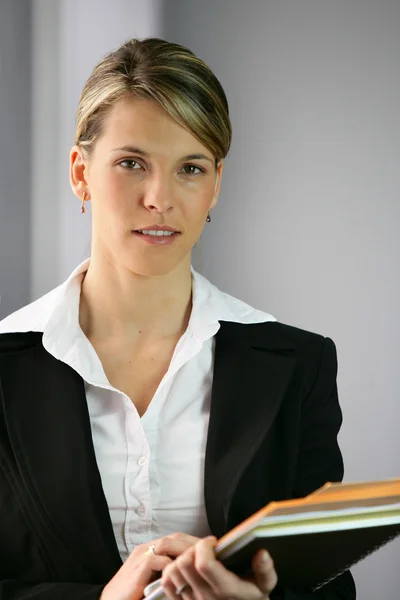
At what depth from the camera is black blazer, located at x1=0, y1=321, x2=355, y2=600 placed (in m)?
1.50

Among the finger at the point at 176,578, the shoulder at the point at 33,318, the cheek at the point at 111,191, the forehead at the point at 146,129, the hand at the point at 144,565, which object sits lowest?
the hand at the point at 144,565

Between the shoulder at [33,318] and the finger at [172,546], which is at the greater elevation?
the shoulder at [33,318]

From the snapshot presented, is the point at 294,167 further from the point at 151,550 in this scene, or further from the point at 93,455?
the point at 151,550

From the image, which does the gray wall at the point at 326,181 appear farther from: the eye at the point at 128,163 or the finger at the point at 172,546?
the finger at the point at 172,546

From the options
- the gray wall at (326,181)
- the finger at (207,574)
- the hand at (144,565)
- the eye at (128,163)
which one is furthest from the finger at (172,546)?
the gray wall at (326,181)

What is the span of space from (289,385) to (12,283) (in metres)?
0.86

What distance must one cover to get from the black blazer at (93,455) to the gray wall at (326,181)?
1.68 ft

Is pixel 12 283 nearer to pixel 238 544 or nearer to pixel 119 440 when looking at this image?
pixel 119 440

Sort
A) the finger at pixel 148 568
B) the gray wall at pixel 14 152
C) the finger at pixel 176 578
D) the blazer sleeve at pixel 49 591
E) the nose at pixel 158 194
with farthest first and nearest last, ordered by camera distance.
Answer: the gray wall at pixel 14 152 < the nose at pixel 158 194 < the blazer sleeve at pixel 49 591 < the finger at pixel 148 568 < the finger at pixel 176 578

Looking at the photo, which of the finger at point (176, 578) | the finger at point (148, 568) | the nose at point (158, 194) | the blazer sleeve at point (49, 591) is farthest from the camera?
the nose at point (158, 194)

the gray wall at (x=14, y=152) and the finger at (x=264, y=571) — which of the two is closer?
the finger at (x=264, y=571)

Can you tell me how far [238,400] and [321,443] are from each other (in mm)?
192

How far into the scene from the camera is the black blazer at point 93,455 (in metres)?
1.50

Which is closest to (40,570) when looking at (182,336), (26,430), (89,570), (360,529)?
(89,570)
